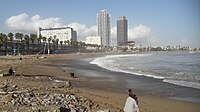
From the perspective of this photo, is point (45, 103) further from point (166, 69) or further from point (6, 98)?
point (166, 69)

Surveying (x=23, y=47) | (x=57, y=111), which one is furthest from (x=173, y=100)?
(x=23, y=47)

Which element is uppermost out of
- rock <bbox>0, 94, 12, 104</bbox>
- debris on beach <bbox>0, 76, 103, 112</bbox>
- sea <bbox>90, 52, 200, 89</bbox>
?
rock <bbox>0, 94, 12, 104</bbox>

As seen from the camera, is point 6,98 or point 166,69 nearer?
point 6,98

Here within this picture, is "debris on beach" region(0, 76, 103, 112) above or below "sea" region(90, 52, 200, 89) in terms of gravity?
above

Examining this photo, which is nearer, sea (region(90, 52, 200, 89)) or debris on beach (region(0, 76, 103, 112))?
debris on beach (region(0, 76, 103, 112))

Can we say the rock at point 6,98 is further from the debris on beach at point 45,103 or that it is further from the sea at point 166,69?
the sea at point 166,69

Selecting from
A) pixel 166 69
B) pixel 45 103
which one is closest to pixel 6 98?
pixel 45 103

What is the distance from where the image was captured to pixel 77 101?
10.5 metres

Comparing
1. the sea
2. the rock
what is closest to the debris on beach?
the rock

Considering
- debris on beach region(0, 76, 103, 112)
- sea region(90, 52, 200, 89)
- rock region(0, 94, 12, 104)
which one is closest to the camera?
debris on beach region(0, 76, 103, 112)

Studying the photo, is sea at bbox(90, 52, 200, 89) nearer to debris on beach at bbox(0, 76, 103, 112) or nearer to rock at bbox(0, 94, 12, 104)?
debris on beach at bbox(0, 76, 103, 112)

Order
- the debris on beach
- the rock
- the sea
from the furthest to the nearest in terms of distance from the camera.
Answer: the sea
the rock
the debris on beach

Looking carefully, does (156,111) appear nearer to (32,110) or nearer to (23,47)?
(32,110)

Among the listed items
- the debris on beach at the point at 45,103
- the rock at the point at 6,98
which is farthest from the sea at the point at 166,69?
the rock at the point at 6,98
